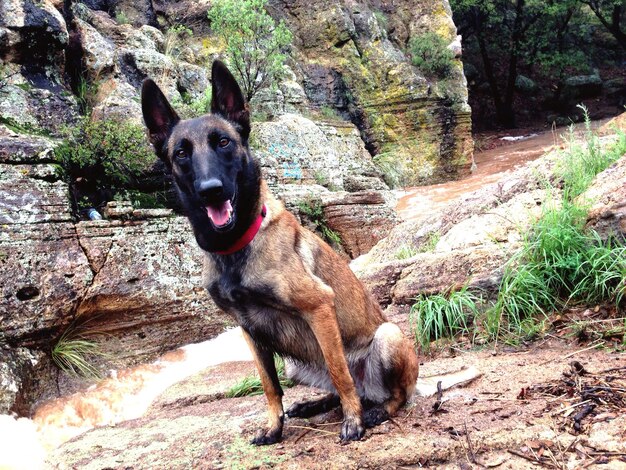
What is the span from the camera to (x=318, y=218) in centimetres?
864

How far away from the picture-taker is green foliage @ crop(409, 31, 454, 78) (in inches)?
677

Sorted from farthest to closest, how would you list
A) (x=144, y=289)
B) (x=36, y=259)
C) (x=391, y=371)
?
(x=144, y=289) < (x=36, y=259) < (x=391, y=371)

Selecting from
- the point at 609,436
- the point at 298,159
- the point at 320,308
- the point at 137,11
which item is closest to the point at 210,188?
the point at 320,308

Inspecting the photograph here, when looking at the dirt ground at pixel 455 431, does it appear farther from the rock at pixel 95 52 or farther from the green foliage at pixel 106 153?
the rock at pixel 95 52

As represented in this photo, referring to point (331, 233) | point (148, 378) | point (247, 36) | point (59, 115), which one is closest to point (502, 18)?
point (247, 36)

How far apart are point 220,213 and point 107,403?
3680 millimetres

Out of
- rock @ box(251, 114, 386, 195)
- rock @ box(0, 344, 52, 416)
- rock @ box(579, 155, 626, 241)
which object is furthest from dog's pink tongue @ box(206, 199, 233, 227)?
rock @ box(251, 114, 386, 195)

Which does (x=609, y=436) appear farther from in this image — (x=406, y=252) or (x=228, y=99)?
(x=406, y=252)

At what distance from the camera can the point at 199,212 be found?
2.47 m

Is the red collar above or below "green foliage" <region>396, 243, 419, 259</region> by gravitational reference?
above

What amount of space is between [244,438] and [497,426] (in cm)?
128

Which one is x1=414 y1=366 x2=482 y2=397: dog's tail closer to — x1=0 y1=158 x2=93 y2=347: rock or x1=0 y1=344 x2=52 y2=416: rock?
x1=0 y1=344 x2=52 y2=416: rock

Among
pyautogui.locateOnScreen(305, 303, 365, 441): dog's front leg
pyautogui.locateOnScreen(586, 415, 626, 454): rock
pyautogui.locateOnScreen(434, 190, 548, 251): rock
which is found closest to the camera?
pyautogui.locateOnScreen(586, 415, 626, 454): rock

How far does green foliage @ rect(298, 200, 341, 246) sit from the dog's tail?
5767 mm
